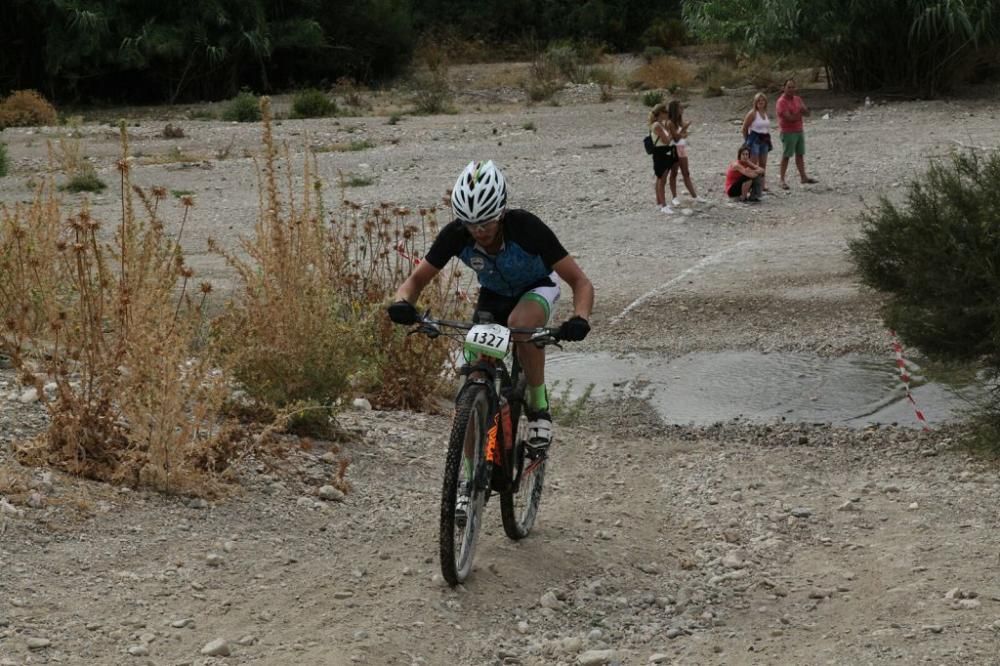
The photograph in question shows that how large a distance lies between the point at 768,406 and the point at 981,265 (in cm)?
211

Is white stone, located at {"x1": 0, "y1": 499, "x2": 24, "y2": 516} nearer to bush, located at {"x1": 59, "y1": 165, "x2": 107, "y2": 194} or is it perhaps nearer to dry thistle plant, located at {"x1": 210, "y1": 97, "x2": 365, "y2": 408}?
dry thistle plant, located at {"x1": 210, "y1": 97, "x2": 365, "y2": 408}

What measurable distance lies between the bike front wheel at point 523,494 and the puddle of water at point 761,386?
3.47 metres

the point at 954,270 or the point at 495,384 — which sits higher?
the point at 495,384

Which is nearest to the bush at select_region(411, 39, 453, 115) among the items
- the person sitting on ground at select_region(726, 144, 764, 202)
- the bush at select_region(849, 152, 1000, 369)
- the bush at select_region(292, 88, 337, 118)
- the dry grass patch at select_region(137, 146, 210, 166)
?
the bush at select_region(292, 88, 337, 118)

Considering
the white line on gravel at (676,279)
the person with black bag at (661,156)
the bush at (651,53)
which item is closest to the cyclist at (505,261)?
the white line on gravel at (676,279)

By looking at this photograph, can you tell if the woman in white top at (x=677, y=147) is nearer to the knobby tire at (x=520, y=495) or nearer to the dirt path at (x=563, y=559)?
the dirt path at (x=563, y=559)

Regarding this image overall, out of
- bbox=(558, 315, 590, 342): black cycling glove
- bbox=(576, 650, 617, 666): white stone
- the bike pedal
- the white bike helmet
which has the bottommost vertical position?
bbox=(576, 650, 617, 666): white stone

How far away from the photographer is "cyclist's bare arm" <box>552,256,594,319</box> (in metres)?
5.96

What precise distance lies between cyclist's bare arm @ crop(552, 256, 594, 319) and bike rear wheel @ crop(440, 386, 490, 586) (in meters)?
0.60

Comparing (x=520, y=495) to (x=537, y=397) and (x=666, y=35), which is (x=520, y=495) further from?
(x=666, y=35)

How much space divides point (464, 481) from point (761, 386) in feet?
17.7

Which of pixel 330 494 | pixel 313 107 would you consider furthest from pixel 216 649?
pixel 313 107

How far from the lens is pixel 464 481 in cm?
571

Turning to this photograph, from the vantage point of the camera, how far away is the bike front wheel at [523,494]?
20.3 feet
